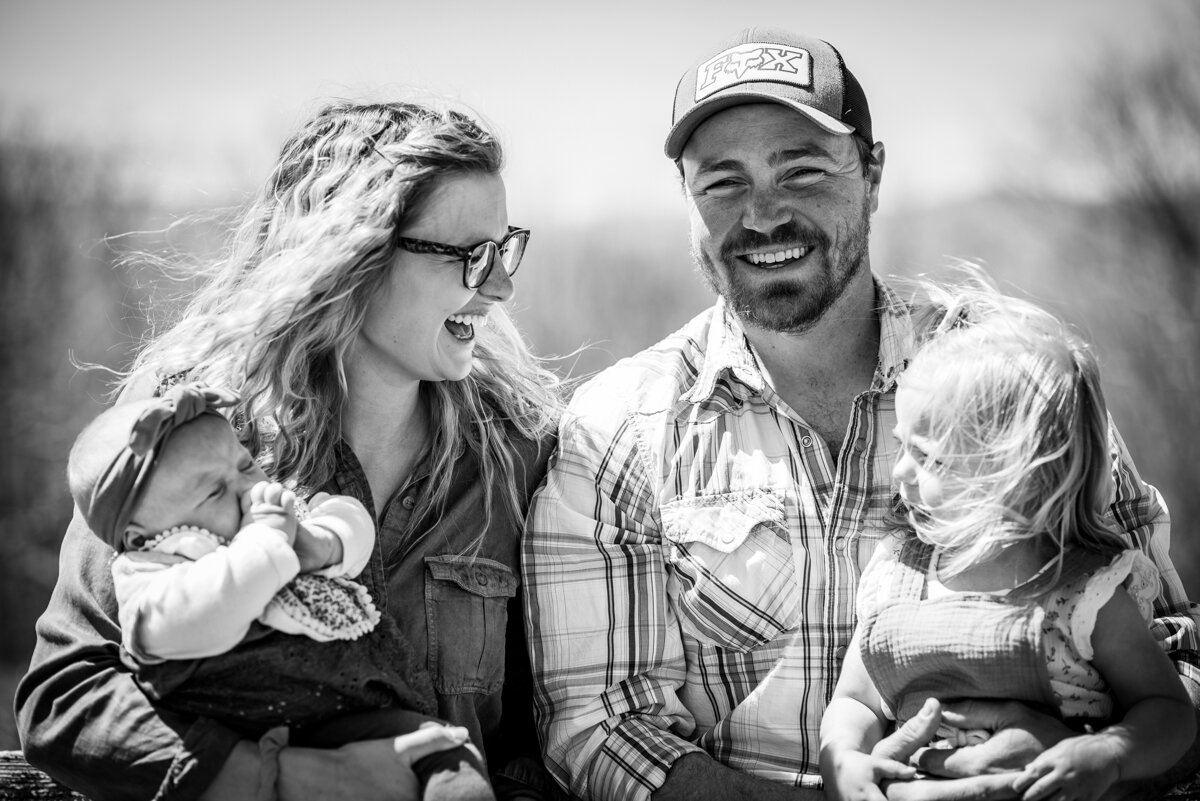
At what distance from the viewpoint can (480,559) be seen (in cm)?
275

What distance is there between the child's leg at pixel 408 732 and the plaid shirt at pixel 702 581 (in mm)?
563

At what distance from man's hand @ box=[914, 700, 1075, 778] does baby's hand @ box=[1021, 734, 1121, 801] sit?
35 mm

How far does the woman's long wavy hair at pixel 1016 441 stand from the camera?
2.23 meters

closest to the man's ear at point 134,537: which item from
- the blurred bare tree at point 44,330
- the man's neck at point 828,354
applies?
the man's neck at point 828,354

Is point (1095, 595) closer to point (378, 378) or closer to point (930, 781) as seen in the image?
point (930, 781)

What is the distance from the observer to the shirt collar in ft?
9.73

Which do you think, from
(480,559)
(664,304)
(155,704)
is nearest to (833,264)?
(480,559)

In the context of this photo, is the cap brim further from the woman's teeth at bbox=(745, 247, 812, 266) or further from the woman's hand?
the woman's hand

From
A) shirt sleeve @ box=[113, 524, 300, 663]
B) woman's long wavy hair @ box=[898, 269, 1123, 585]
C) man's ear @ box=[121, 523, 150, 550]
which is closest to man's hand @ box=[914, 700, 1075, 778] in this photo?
woman's long wavy hair @ box=[898, 269, 1123, 585]

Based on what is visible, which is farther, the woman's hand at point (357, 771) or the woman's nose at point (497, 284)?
the woman's nose at point (497, 284)

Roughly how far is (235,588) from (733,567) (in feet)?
4.27

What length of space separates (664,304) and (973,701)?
13.1 meters

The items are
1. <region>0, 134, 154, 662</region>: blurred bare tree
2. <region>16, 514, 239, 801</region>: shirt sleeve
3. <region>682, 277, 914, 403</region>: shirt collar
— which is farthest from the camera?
<region>0, 134, 154, 662</region>: blurred bare tree

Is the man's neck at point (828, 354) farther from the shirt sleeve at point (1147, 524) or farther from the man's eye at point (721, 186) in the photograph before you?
the shirt sleeve at point (1147, 524)
